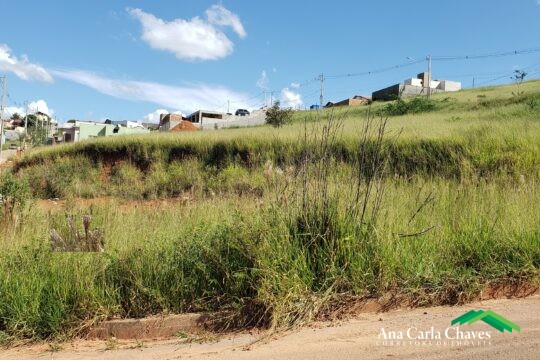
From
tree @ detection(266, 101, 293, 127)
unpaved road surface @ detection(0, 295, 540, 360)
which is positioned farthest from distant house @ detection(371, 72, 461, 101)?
unpaved road surface @ detection(0, 295, 540, 360)

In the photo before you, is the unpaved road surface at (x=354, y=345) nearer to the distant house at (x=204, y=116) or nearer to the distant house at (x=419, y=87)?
the distant house at (x=419, y=87)

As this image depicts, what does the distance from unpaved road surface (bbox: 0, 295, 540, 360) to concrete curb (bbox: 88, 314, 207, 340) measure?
0.10 meters

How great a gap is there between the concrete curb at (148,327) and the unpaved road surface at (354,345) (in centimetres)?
10

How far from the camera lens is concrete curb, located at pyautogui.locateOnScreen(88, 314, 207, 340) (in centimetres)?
372

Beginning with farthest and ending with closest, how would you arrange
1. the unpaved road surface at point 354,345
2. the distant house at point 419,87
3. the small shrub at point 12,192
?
the distant house at point 419,87
the small shrub at point 12,192
the unpaved road surface at point 354,345

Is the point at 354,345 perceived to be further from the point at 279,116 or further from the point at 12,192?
the point at 279,116

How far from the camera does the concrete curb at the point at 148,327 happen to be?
3725 mm

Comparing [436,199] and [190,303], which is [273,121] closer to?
[436,199]

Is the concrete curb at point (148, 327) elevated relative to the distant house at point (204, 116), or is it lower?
lower

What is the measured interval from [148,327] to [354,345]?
5.68ft

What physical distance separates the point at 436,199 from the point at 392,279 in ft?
7.37

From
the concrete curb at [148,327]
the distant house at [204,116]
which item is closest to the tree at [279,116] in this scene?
the concrete curb at [148,327]

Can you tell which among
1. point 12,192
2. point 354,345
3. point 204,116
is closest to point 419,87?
point 204,116

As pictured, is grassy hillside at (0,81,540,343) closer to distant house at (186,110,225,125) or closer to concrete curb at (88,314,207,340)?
Answer: concrete curb at (88,314,207,340)
